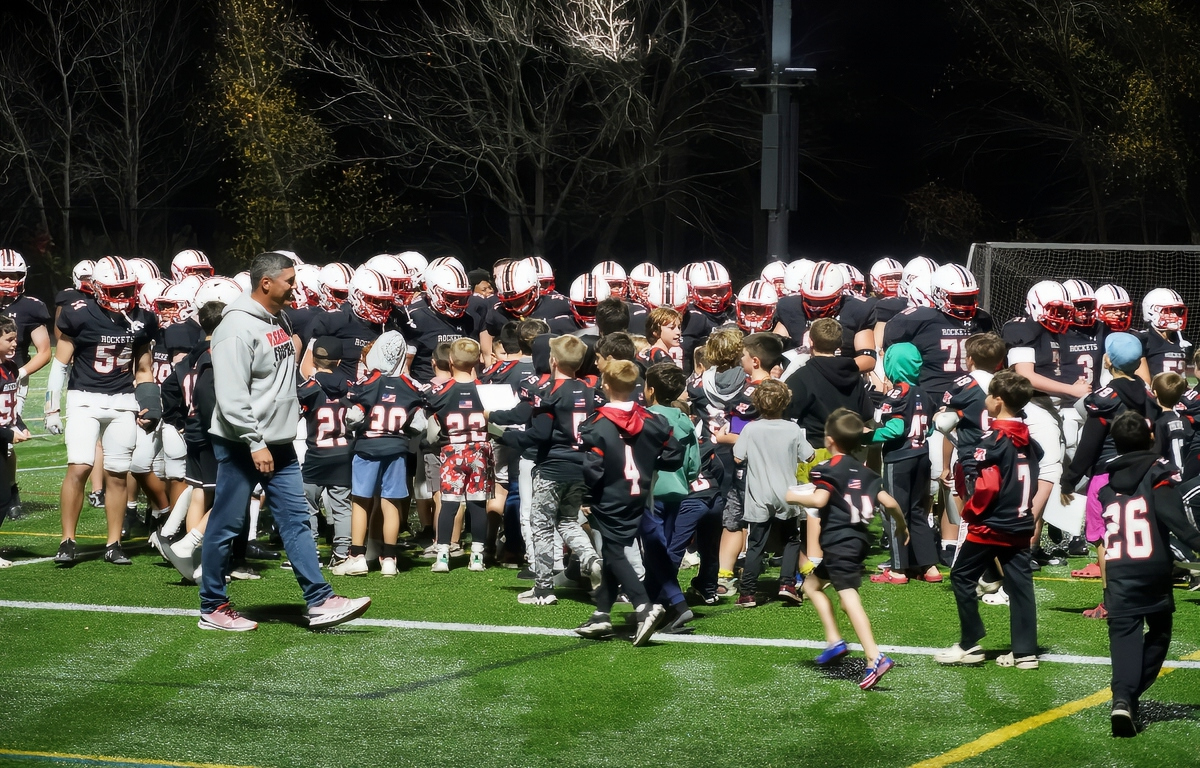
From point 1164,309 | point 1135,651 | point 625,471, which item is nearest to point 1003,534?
point 1135,651

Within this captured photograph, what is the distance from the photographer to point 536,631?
290 inches

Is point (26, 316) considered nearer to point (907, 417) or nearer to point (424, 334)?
point (424, 334)

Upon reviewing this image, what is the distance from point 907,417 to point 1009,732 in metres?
3.35

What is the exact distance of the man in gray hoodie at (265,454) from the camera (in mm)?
7008

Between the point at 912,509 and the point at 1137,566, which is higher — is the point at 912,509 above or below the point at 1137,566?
below

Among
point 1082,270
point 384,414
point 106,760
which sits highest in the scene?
point 1082,270

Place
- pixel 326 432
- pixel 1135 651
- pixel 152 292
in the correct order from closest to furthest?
pixel 1135 651
pixel 326 432
pixel 152 292

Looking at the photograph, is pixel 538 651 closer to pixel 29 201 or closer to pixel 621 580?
pixel 621 580

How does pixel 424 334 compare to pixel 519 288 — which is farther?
pixel 519 288

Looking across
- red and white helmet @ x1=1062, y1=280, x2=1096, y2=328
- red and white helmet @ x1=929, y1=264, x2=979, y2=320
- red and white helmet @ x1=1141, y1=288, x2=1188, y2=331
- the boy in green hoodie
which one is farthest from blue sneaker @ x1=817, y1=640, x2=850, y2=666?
red and white helmet @ x1=1141, y1=288, x2=1188, y2=331

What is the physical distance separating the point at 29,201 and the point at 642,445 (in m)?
30.9

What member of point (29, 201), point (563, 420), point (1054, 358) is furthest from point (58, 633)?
point (29, 201)

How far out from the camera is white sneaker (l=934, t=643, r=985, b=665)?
6551 millimetres

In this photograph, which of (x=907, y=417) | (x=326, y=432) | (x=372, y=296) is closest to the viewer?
(x=907, y=417)
